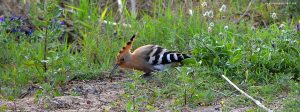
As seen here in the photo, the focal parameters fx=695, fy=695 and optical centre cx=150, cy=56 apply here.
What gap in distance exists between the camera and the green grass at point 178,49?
521cm

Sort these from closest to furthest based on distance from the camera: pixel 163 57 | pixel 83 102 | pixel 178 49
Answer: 1. pixel 83 102
2. pixel 163 57
3. pixel 178 49

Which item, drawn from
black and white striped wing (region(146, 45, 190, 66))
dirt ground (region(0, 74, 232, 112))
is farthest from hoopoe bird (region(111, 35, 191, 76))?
dirt ground (region(0, 74, 232, 112))

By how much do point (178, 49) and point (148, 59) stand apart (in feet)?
2.87

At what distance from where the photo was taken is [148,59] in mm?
6148

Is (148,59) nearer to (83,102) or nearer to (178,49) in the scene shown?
(178,49)

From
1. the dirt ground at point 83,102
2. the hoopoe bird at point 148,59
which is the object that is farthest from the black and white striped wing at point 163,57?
the dirt ground at point 83,102

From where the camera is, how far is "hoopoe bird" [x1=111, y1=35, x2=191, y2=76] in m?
6.13

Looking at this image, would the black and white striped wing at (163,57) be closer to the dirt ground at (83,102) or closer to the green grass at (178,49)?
the green grass at (178,49)

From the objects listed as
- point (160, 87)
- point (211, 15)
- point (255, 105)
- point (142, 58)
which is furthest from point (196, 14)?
point (255, 105)

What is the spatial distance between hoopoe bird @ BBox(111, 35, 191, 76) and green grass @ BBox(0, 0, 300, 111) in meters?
0.11

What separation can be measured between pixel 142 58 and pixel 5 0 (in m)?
2.77

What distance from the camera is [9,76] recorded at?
6.30 meters

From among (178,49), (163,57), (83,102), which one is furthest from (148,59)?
(83,102)

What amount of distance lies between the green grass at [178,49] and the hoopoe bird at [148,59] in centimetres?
11
